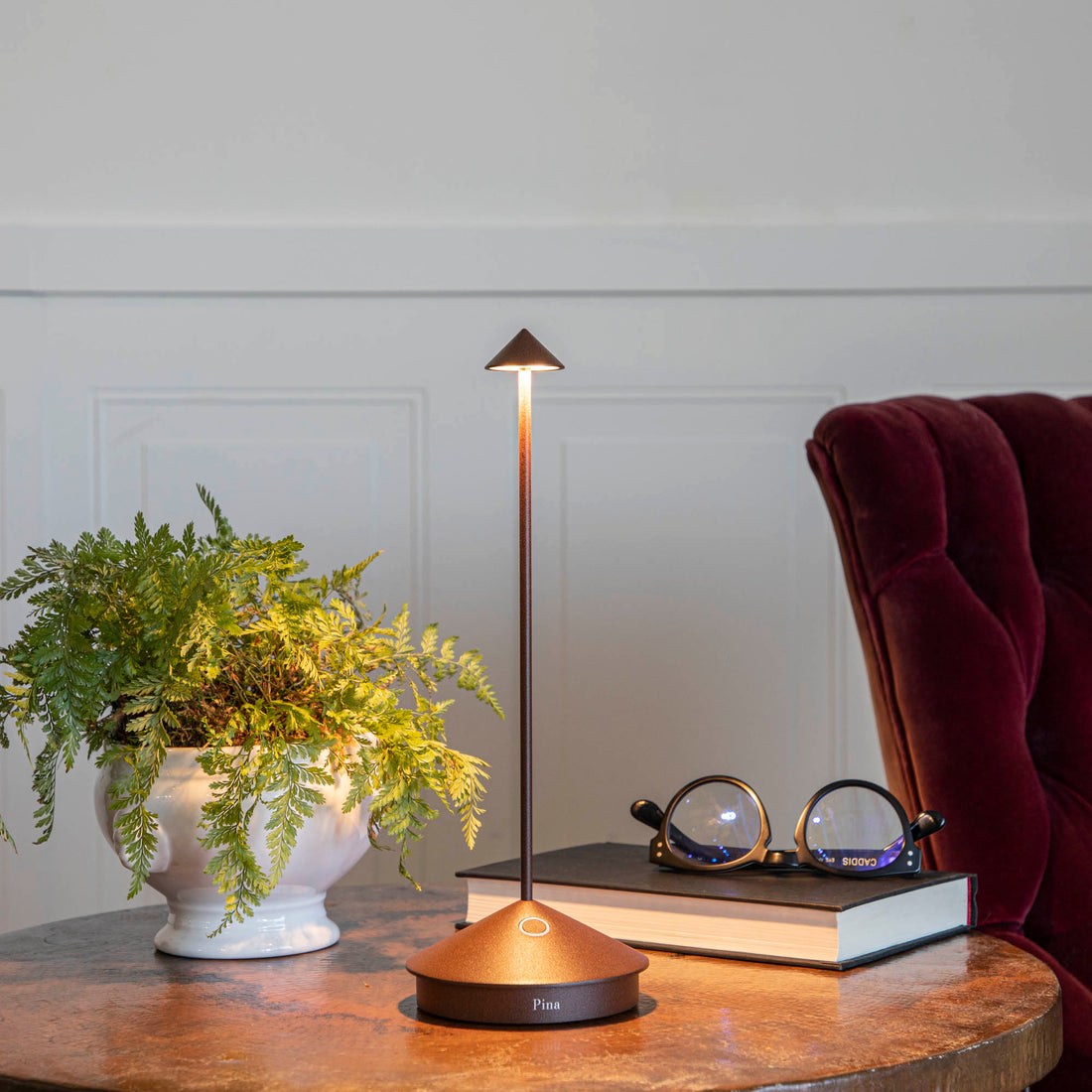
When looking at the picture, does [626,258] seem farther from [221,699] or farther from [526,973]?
[526,973]

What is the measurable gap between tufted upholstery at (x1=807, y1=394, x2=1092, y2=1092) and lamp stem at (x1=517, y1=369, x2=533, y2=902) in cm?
44

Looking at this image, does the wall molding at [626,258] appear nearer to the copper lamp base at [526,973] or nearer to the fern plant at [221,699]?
the fern plant at [221,699]

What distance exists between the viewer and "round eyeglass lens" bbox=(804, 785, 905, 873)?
87 cm

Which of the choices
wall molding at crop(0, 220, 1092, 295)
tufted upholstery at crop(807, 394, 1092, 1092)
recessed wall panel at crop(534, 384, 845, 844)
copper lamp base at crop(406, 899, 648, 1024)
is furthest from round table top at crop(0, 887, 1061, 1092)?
wall molding at crop(0, 220, 1092, 295)

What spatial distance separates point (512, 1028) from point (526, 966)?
32 mm

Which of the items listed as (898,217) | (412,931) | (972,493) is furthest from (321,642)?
(898,217)

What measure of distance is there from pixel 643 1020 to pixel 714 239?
115 centimetres

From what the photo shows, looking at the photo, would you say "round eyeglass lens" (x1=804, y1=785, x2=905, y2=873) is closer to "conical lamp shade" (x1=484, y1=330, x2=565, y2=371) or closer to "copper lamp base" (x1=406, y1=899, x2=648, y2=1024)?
"copper lamp base" (x1=406, y1=899, x2=648, y2=1024)

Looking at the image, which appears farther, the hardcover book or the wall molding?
the wall molding

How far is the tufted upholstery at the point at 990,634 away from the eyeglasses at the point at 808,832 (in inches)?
6.2

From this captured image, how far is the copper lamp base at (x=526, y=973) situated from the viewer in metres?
0.66

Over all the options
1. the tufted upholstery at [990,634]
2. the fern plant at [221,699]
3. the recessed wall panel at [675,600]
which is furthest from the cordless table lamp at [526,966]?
the recessed wall panel at [675,600]

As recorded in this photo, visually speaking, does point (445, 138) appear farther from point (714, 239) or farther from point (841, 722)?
point (841, 722)

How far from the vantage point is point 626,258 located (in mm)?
1609
